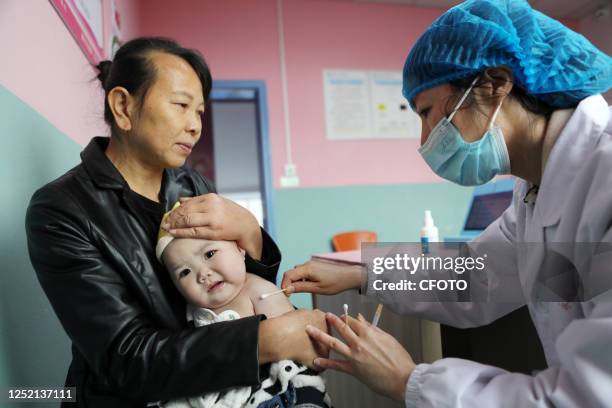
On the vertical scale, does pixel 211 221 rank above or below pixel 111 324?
above

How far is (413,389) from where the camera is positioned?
32.2 inches

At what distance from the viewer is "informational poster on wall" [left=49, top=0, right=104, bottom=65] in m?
1.44

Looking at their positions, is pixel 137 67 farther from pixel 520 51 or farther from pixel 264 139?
pixel 264 139

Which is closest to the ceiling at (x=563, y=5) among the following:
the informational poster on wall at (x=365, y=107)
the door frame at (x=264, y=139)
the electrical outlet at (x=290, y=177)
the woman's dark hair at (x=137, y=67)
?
the informational poster on wall at (x=365, y=107)

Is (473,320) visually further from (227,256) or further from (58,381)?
(58,381)

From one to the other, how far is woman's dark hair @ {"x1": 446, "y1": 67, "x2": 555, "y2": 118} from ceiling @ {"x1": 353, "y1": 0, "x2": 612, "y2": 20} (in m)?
3.64

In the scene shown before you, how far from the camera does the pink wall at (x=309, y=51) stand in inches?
151

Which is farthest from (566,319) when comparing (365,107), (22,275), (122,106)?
(365,107)

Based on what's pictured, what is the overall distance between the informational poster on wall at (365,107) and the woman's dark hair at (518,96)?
3.06 m

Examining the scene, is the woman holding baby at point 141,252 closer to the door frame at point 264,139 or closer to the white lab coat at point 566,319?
the white lab coat at point 566,319

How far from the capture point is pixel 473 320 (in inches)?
52.1

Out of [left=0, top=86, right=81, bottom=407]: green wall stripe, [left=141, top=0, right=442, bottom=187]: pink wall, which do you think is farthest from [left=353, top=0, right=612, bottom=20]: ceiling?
[left=0, top=86, right=81, bottom=407]: green wall stripe

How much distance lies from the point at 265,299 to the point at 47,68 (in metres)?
0.99

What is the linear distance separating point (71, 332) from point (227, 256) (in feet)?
1.25
